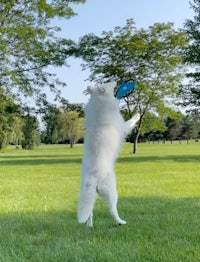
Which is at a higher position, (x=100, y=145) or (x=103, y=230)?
(x=100, y=145)

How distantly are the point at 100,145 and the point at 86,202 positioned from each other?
0.74 meters

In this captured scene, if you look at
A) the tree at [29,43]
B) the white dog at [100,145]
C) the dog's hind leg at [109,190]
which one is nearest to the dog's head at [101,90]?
the white dog at [100,145]

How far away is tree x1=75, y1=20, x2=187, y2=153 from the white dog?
26.1m

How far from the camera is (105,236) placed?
482 centimetres

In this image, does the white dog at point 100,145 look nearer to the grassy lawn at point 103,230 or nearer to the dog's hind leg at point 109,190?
the dog's hind leg at point 109,190

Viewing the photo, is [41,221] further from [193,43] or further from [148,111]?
[148,111]

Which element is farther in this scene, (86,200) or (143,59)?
(143,59)

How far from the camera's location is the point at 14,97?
19578 mm

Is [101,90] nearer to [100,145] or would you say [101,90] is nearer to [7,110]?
[100,145]

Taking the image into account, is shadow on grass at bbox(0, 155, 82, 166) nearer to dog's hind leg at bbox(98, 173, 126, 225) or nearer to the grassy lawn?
the grassy lawn

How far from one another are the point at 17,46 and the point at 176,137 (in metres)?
76.2

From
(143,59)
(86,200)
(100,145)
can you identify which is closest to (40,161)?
(143,59)

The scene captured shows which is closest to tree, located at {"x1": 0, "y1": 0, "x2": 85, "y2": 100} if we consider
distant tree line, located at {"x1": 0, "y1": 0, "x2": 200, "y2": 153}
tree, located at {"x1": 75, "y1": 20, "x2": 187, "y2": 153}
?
distant tree line, located at {"x1": 0, "y1": 0, "x2": 200, "y2": 153}

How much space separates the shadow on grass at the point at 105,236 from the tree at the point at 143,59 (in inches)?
993
